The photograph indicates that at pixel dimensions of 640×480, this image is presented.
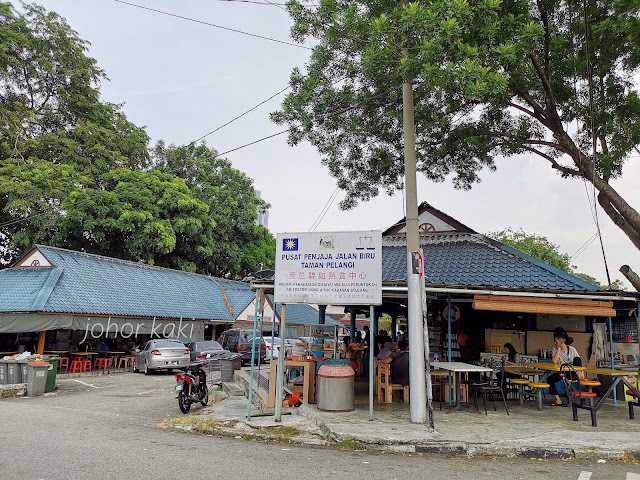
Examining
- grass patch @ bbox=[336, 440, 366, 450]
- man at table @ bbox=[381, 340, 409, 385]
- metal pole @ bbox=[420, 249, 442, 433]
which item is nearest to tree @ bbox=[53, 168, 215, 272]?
man at table @ bbox=[381, 340, 409, 385]

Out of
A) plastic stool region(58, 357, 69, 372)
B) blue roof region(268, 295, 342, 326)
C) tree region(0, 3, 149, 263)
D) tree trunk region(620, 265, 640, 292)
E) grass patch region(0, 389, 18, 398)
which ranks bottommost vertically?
grass patch region(0, 389, 18, 398)

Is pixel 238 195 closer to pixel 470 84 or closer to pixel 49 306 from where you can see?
pixel 49 306

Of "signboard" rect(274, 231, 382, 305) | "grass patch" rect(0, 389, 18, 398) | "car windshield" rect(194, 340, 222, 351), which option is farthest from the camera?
"car windshield" rect(194, 340, 222, 351)

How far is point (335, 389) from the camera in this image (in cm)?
931

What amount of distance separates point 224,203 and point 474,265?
28.2 metres

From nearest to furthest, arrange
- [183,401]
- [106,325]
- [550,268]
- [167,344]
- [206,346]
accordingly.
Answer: [183,401] < [550,268] < [106,325] < [167,344] < [206,346]

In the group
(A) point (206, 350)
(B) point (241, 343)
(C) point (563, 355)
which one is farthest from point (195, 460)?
(B) point (241, 343)

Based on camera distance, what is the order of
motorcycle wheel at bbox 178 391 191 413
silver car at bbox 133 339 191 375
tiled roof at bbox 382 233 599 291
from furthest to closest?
silver car at bbox 133 339 191 375 < tiled roof at bbox 382 233 599 291 < motorcycle wheel at bbox 178 391 191 413

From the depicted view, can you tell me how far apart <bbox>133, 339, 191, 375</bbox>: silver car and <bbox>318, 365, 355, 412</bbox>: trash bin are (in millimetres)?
12060

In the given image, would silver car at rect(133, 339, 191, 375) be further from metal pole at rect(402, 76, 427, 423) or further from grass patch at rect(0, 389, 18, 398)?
metal pole at rect(402, 76, 427, 423)

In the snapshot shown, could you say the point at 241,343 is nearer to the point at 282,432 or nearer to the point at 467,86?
the point at 282,432

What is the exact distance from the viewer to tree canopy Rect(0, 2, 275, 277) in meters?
27.3

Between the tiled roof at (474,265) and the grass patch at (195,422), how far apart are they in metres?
5.84

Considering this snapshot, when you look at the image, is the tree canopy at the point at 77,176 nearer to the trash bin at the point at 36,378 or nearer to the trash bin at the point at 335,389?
the trash bin at the point at 36,378
